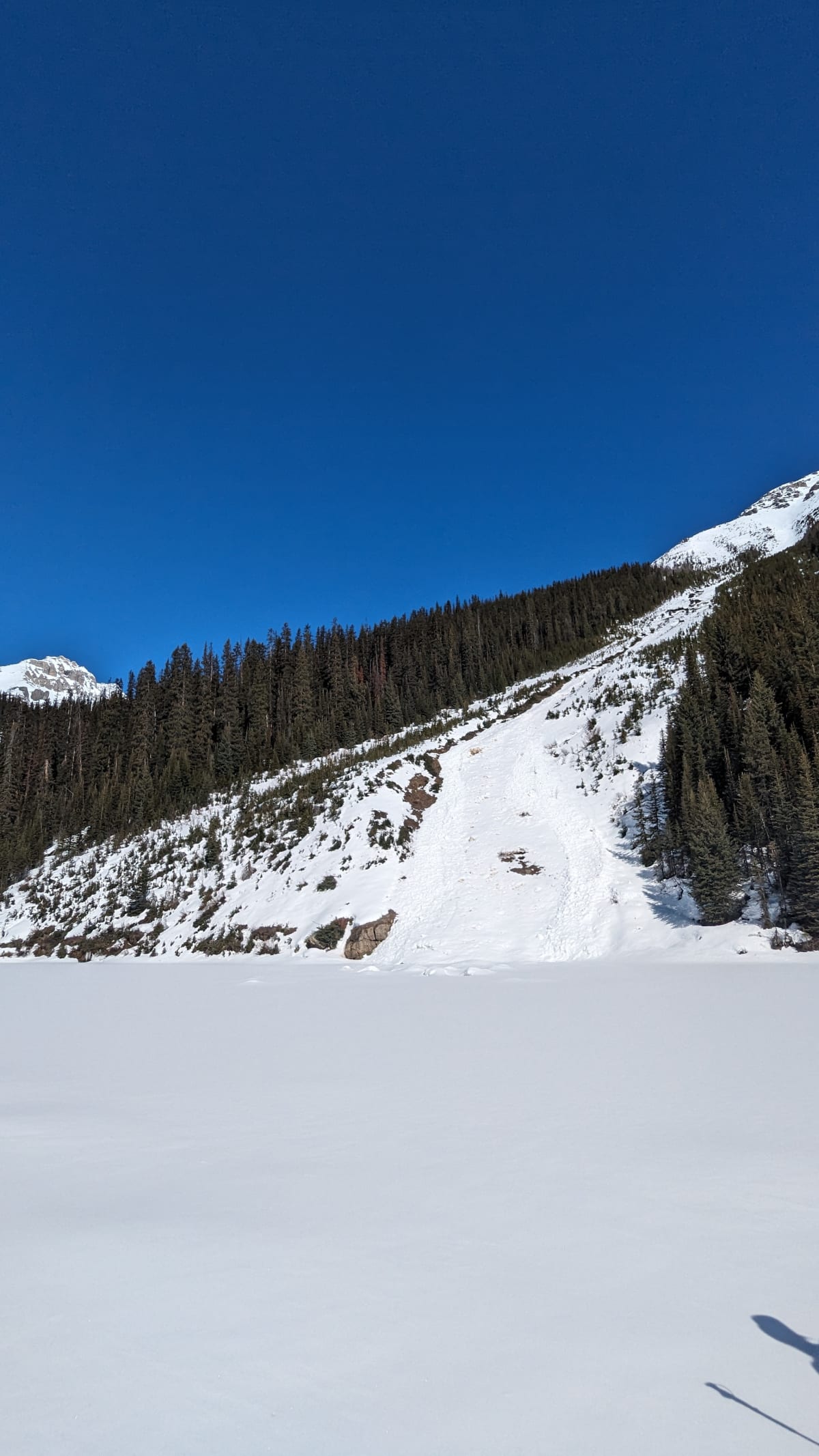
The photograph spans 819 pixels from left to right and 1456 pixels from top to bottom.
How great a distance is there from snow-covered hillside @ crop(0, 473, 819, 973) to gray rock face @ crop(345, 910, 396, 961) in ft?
0.20

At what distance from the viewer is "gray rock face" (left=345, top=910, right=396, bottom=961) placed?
20.6 m

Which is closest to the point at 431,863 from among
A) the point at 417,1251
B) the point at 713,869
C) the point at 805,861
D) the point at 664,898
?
the point at 664,898

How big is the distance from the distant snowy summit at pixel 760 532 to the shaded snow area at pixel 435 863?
87282 millimetres

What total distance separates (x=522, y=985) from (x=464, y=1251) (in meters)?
10.4

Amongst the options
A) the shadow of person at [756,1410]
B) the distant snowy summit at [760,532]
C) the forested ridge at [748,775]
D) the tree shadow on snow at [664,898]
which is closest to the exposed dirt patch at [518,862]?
the tree shadow on snow at [664,898]

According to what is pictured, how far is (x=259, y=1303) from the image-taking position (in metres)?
3.01

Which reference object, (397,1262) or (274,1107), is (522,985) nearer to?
(274,1107)

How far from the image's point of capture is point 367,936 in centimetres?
2130

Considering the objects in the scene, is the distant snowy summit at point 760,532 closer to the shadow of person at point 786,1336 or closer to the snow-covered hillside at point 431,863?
the snow-covered hillside at point 431,863

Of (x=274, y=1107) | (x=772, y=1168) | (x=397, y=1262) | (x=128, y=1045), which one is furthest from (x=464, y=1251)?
(x=128, y=1045)

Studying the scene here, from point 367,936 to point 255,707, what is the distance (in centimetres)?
Result: 4329

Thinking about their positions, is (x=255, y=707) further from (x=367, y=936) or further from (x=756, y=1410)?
(x=756, y=1410)

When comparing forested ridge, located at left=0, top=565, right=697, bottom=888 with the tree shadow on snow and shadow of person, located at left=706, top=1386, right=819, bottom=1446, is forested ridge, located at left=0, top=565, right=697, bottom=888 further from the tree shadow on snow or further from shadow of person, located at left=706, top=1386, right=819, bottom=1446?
shadow of person, located at left=706, top=1386, right=819, bottom=1446

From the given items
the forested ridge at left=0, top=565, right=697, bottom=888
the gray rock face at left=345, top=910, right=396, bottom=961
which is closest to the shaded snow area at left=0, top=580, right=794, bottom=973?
the gray rock face at left=345, top=910, right=396, bottom=961
